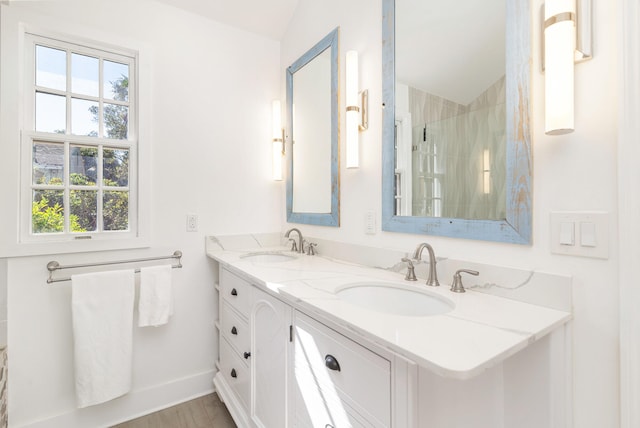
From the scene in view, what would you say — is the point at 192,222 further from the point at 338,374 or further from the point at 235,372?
the point at 338,374

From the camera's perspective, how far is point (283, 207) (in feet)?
7.45

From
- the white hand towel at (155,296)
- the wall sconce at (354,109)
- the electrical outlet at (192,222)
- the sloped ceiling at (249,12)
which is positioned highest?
the sloped ceiling at (249,12)

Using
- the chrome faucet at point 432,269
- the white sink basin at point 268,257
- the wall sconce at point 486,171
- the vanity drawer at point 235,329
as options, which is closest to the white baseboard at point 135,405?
the vanity drawer at point 235,329

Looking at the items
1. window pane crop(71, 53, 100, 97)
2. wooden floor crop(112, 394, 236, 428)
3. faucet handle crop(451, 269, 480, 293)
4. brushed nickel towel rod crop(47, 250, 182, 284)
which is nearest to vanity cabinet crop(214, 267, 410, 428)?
Answer: wooden floor crop(112, 394, 236, 428)

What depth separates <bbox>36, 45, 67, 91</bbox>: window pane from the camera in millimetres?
1593

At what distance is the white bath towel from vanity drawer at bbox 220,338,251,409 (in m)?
0.51

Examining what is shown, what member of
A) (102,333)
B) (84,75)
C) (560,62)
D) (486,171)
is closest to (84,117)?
(84,75)

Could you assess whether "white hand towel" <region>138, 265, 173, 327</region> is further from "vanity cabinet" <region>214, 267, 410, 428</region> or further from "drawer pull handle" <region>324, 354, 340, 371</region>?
"drawer pull handle" <region>324, 354, 340, 371</region>

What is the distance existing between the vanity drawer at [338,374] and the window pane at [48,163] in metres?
1.57

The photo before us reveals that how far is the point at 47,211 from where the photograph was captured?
158 centimetres

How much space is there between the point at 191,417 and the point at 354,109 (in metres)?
1.98

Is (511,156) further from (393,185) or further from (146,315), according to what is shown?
(146,315)

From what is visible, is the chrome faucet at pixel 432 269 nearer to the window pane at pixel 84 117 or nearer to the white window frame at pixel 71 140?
the white window frame at pixel 71 140

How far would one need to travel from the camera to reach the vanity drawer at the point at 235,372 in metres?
1.49
